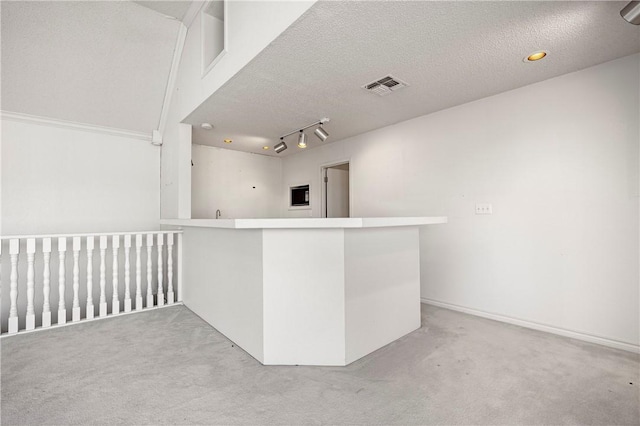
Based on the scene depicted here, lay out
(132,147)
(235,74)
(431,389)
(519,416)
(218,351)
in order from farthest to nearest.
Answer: (132,147)
(235,74)
(218,351)
(431,389)
(519,416)

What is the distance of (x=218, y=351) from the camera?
217 centimetres

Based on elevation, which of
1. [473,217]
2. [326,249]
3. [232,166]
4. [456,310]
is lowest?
[456,310]

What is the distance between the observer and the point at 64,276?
311 centimetres

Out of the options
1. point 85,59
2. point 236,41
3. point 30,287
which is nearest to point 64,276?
point 30,287

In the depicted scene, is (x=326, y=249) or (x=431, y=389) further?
(x=326, y=249)

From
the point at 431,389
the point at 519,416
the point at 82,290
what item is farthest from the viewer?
the point at 82,290

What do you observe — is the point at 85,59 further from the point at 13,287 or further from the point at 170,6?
the point at 13,287

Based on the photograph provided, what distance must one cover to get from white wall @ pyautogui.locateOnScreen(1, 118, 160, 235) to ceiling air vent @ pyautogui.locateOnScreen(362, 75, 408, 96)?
3.22m

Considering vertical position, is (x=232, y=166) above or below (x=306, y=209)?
above

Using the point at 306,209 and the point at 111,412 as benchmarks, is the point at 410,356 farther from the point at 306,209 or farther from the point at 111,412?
the point at 306,209

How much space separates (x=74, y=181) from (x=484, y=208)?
16.1 ft

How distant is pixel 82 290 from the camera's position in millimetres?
3570

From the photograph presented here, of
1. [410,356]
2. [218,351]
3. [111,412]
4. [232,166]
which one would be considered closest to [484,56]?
[410,356]

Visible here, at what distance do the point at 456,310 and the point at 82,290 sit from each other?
4556mm
